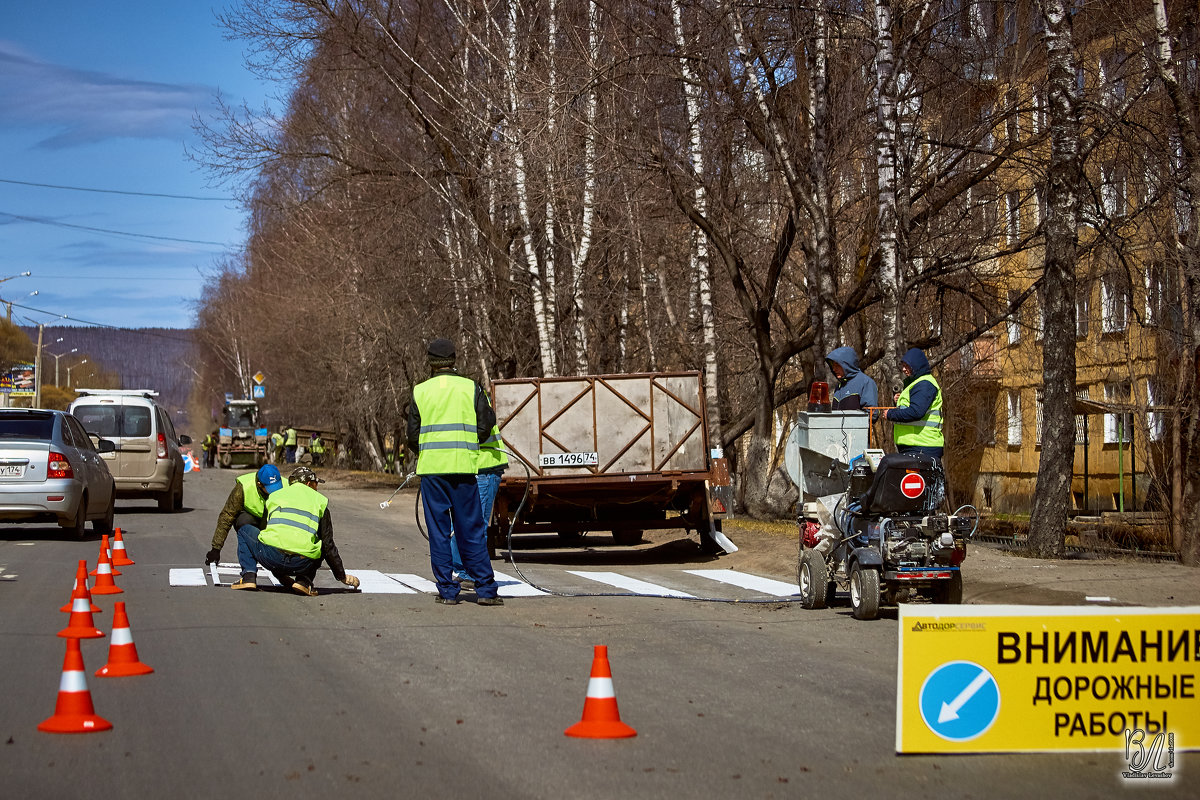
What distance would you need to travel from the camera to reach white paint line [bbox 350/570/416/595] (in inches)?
493

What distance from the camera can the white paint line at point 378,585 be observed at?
12.5m

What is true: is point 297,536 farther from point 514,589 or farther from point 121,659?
point 121,659

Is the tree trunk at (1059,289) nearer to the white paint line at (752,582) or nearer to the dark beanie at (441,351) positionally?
the white paint line at (752,582)

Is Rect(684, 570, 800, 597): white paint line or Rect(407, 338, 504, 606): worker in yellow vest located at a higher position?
Rect(407, 338, 504, 606): worker in yellow vest

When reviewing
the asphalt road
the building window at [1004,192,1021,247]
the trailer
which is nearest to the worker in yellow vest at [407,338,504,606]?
the asphalt road

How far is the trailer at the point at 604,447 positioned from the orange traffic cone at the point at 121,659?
8592mm

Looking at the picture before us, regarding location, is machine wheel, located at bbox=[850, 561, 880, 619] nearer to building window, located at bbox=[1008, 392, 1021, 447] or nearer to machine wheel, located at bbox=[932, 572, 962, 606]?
machine wheel, located at bbox=[932, 572, 962, 606]

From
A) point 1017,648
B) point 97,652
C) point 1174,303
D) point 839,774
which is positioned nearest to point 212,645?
point 97,652

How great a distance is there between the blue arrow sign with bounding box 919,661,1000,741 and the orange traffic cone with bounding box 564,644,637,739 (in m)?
1.39

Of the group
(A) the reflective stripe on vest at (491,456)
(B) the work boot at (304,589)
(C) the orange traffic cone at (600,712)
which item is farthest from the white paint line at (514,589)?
(C) the orange traffic cone at (600,712)

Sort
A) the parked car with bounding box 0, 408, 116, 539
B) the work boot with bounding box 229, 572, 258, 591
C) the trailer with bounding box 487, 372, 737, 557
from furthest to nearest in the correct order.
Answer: the parked car with bounding box 0, 408, 116, 539 → the trailer with bounding box 487, 372, 737, 557 → the work boot with bounding box 229, 572, 258, 591

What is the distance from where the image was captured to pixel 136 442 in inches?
987

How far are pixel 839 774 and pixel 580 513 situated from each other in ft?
37.2

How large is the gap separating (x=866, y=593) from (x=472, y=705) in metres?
4.19
